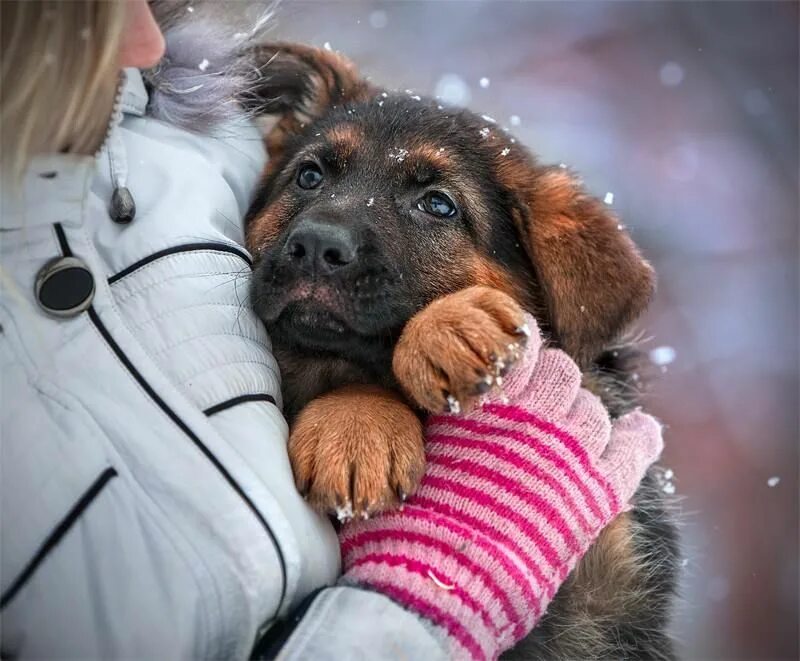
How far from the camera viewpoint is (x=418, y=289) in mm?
2178

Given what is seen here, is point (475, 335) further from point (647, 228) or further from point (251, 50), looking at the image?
point (647, 228)

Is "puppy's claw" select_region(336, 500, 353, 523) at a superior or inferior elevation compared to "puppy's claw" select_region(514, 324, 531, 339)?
inferior

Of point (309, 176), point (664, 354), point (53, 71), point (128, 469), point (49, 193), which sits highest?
point (53, 71)

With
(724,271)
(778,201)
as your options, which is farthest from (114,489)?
(778,201)

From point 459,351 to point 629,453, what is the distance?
2.12ft

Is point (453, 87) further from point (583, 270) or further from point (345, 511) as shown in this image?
point (345, 511)

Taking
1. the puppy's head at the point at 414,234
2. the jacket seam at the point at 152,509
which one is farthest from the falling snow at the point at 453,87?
the jacket seam at the point at 152,509

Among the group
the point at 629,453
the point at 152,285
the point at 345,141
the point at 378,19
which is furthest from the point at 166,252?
the point at 378,19

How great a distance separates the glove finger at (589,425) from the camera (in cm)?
196

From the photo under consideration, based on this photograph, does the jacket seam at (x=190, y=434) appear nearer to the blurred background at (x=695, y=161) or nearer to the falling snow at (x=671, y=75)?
the blurred background at (x=695, y=161)

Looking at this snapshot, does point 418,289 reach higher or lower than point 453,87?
higher

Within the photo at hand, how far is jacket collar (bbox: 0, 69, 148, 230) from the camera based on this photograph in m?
1.55

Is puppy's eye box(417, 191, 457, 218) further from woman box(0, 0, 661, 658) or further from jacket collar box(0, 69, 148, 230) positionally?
jacket collar box(0, 69, 148, 230)

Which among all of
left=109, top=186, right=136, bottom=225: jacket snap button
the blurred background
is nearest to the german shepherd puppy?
left=109, top=186, right=136, bottom=225: jacket snap button
